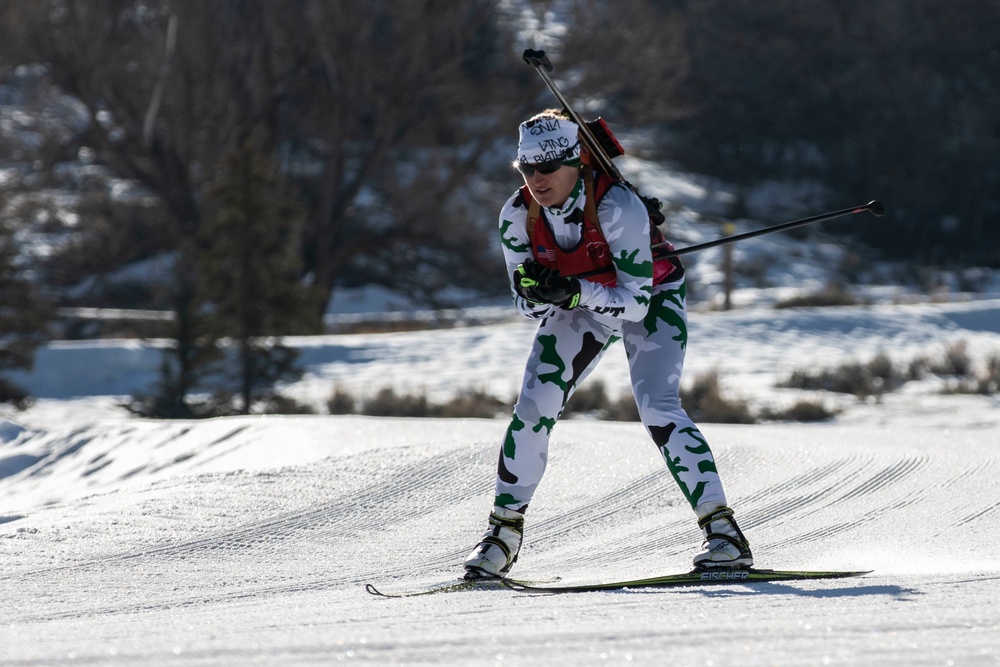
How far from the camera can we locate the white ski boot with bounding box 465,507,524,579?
4.30 metres

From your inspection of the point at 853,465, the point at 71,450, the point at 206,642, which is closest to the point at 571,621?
the point at 206,642

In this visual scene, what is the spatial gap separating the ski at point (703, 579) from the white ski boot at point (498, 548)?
12cm

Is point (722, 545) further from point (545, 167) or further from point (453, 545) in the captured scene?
point (453, 545)

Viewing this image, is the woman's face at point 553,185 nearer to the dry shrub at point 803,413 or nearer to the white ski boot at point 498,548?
the white ski boot at point 498,548

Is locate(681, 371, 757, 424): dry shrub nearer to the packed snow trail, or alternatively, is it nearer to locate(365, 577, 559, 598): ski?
the packed snow trail

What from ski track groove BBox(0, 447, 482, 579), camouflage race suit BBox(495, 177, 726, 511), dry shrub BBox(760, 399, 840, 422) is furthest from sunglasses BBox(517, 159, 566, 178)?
dry shrub BBox(760, 399, 840, 422)

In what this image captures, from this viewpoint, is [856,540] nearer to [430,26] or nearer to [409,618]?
[409,618]

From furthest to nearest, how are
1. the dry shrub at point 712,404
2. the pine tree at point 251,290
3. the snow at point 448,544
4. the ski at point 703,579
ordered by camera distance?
the pine tree at point 251,290 → the dry shrub at point 712,404 → the ski at point 703,579 → the snow at point 448,544

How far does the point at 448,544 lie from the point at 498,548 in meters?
1.05

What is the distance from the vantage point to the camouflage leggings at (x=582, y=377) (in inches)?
169

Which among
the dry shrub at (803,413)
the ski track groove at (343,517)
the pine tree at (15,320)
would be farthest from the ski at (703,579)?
the pine tree at (15,320)

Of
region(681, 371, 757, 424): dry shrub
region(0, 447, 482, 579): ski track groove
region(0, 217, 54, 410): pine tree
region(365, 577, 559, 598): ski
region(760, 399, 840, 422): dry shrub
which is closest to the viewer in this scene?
region(365, 577, 559, 598): ski

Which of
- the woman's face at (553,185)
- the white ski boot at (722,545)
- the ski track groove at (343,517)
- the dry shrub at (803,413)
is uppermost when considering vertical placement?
the woman's face at (553,185)

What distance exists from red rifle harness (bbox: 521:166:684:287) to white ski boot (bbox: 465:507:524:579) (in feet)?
2.83
